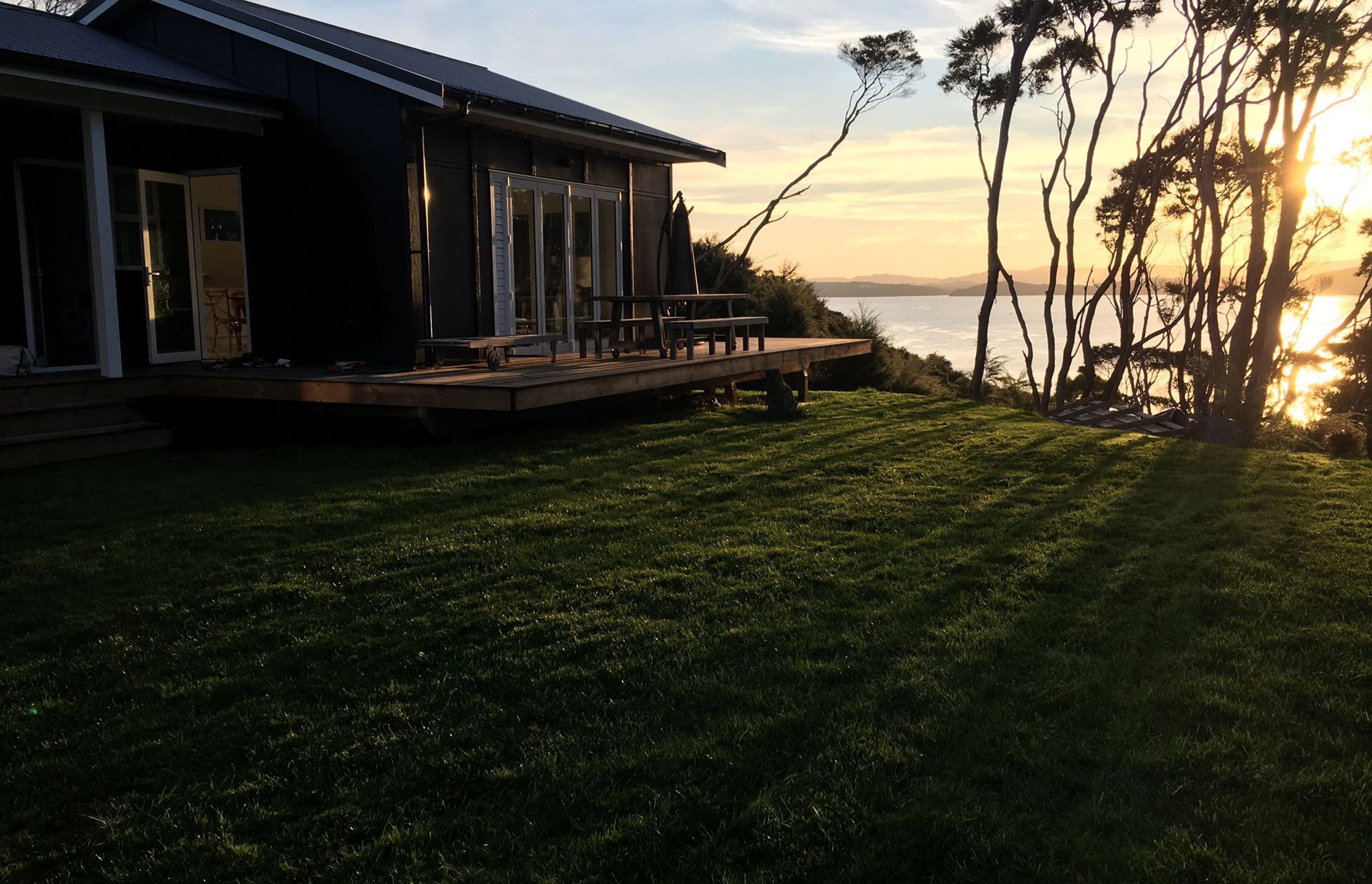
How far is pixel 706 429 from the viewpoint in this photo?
9297mm

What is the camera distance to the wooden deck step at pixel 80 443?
710 cm

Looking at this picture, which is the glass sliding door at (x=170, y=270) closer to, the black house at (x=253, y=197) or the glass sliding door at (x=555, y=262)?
the black house at (x=253, y=197)

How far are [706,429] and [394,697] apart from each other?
613cm

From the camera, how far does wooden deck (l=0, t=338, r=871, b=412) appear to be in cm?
748

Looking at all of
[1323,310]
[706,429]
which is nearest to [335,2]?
[706,429]

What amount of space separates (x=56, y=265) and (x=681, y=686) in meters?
8.58

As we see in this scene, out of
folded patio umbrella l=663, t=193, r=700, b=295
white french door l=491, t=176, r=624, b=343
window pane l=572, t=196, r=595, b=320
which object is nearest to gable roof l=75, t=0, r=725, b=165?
white french door l=491, t=176, r=624, b=343

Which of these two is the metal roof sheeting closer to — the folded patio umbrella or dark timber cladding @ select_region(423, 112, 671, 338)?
dark timber cladding @ select_region(423, 112, 671, 338)

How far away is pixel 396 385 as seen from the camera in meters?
7.71

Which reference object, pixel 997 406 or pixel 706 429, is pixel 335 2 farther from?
pixel 997 406

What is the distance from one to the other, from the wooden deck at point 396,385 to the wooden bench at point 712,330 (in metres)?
0.29

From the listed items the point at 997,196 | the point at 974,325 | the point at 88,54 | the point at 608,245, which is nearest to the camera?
the point at 88,54

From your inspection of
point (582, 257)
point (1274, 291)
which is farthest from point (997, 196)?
point (582, 257)

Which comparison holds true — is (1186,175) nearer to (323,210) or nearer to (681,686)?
(323,210)
